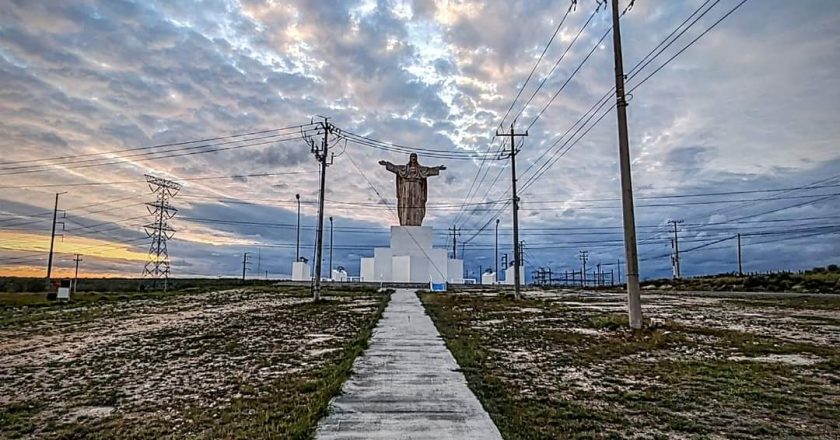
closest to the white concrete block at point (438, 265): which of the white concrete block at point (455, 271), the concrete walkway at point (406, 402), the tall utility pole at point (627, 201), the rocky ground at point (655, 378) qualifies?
the white concrete block at point (455, 271)

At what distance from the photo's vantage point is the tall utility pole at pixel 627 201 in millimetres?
14633

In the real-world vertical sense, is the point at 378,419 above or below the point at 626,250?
below

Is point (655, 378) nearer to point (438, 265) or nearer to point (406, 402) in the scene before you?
point (406, 402)

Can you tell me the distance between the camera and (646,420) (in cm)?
652

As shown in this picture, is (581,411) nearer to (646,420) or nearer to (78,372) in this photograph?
(646,420)

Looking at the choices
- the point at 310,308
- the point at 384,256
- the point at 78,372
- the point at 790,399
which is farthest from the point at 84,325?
the point at 384,256

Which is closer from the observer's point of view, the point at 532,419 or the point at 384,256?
the point at 532,419

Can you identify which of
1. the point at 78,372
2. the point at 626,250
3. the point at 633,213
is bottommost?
the point at 78,372

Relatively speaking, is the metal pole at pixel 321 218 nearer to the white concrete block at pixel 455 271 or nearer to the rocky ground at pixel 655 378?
the rocky ground at pixel 655 378

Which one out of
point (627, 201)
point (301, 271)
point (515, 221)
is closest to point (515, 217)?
point (515, 221)

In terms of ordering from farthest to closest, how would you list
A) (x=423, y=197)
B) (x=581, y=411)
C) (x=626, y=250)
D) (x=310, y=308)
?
(x=423, y=197), (x=310, y=308), (x=626, y=250), (x=581, y=411)

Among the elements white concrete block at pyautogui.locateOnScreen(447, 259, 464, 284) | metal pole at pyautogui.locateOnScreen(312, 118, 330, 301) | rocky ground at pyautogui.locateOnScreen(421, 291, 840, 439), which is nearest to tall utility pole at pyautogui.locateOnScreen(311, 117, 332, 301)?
metal pole at pyautogui.locateOnScreen(312, 118, 330, 301)

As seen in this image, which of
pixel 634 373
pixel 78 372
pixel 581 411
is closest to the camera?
pixel 581 411

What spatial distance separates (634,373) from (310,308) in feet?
57.4
